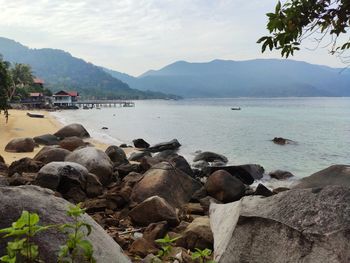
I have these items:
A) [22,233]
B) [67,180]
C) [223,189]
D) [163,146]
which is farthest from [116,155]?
[22,233]

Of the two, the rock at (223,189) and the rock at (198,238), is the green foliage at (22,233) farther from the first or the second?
the rock at (223,189)

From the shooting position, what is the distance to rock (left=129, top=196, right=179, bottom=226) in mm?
7367

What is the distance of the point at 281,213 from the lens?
4.50 m

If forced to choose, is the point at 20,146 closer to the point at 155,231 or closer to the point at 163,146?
the point at 163,146

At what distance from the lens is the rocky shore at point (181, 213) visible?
12.9 ft

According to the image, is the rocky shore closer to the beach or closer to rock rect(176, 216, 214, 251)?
rock rect(176, 216, 214, 251)

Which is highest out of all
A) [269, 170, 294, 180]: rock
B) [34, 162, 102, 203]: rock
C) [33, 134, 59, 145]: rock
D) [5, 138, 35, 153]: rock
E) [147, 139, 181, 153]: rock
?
[34, 162, 102, 203]: rock

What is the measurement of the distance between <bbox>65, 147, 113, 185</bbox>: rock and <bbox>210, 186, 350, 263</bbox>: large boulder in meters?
6.57

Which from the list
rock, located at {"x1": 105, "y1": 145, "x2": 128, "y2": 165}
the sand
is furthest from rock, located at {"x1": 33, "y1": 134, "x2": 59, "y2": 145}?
rock, located at {"x1": 105, "y1": 145, "x2": 128, "y2": 165}

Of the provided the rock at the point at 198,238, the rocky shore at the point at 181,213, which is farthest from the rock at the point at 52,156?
the rock at the point at 198,238

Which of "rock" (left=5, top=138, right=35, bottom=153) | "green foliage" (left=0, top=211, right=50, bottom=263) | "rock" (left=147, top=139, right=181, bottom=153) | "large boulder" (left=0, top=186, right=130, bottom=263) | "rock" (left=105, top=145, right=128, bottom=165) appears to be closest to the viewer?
"green foliage" (left=0, top=211, right=50, bottom=263)

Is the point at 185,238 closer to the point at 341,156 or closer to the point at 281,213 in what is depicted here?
the point at 281,213

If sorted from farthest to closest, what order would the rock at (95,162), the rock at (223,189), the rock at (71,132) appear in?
1. the rock at (71,132)
2. the rock at (95,162)
3. the rock at (223,189)

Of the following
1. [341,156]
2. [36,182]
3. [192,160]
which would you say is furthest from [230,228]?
[341,156]
